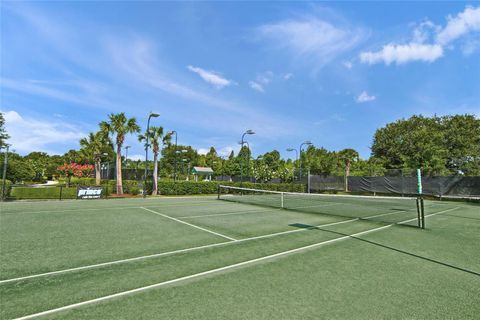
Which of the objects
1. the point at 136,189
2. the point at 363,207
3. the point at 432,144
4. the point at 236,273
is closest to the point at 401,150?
the point at 432,144

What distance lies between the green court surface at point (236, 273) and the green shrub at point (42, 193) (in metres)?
13.9

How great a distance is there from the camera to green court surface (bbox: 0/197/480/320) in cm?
339

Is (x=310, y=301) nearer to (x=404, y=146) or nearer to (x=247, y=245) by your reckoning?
(x=247, y=245)

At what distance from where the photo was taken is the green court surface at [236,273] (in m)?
3.39

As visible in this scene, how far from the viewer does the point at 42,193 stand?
68.1 feet

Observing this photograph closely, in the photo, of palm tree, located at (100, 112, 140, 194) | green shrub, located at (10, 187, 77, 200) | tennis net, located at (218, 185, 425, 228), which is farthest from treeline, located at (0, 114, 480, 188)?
tennis net, located at (218, 185, 425, 228)

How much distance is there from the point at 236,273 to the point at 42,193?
22.4 meters

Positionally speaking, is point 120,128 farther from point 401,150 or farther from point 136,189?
point 401,150

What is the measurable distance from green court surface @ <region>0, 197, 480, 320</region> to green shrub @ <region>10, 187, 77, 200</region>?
548 inches

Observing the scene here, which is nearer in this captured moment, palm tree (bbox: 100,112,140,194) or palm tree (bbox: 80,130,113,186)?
palm tree (bbox: 100,112,140,194)

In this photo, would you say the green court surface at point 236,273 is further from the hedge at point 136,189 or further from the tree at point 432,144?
the tree at point 432,144

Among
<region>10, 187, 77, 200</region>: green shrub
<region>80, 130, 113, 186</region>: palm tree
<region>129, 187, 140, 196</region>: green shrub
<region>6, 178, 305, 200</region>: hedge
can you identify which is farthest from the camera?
<region>80, 130, 113, 186</region>: palm tree

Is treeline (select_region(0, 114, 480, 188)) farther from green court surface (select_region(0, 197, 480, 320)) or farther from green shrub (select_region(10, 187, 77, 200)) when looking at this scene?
green court surface (select_region(0, 197, 480, 320))

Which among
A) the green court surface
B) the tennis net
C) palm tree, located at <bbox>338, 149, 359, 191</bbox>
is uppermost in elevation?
palm tree, located at <bbox>338, 149, 359, 191</bbox>
